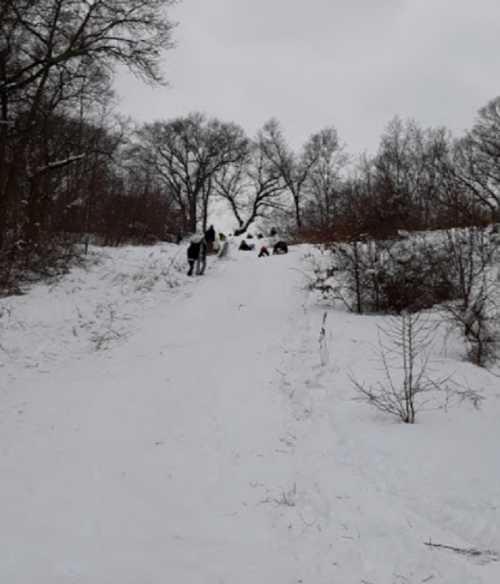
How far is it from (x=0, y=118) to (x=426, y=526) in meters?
15.0

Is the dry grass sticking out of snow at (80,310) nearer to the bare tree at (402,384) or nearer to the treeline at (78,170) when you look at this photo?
the treeline at (78,170)

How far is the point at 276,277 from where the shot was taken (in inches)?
564

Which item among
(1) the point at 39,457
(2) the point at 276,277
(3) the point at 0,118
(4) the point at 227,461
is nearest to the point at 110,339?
(1) the point at 39,457

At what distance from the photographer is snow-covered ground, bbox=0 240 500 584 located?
263 centimetres

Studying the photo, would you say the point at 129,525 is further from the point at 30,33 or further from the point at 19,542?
the point at 30,33

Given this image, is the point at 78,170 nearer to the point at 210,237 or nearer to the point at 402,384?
the point at 210,237

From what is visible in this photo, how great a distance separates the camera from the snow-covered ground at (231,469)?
2.63m

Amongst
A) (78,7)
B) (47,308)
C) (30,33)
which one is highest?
(78,7)

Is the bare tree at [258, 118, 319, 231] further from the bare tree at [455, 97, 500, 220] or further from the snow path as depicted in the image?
the snow path

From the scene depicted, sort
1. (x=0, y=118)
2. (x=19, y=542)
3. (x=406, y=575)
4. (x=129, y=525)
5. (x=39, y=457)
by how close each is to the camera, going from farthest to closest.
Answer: (x=0, y=118) < (x=39, y=457) < (x=129, y=525) < (x=19, y=542) < (x=406, y=575)

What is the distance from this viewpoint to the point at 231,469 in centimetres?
380

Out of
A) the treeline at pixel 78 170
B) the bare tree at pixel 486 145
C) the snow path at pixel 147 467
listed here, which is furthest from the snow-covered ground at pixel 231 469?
the bare tree at pixel 486 145

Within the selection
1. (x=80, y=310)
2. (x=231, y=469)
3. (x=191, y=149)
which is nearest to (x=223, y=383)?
(x=231, y=469)

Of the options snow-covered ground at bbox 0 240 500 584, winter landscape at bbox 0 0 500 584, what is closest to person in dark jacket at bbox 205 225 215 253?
winter landscape at bbox 0 0 500 584
